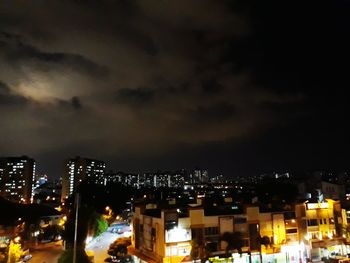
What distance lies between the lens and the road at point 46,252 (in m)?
46.5

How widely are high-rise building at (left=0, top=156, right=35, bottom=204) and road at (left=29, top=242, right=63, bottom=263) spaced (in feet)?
321

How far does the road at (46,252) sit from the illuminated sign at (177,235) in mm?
18350

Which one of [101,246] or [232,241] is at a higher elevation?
[232,241]

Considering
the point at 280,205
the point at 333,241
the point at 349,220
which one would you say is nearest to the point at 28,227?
the point at 280,205

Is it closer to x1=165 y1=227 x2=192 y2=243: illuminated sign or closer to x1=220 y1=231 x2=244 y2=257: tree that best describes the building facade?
x1=165 y1=227 x2=192 y2=243: illuminated sign

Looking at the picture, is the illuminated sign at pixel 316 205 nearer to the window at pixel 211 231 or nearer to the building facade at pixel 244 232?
the building facade at pixel 244 232

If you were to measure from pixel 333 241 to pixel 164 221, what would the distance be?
2313 centimetres

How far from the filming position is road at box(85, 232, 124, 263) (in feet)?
156

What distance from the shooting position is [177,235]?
36.2m

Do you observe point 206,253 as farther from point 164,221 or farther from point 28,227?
point 28,227

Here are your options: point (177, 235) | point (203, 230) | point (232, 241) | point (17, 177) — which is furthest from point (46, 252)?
point (17, 177)

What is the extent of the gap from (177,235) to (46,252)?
26.5m

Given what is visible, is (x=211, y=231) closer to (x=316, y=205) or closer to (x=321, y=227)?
(x=316, y=205)

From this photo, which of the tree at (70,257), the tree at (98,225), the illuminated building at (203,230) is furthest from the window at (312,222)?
the tree at (98,225)
